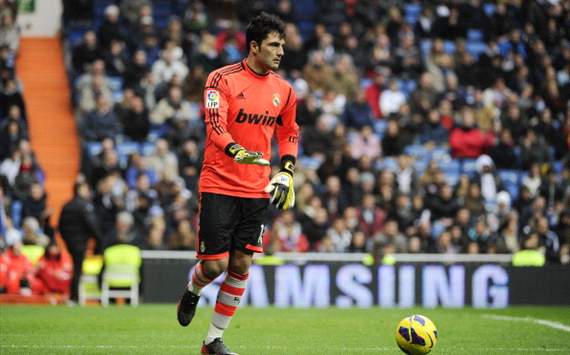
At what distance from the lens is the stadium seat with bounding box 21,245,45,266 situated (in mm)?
19328

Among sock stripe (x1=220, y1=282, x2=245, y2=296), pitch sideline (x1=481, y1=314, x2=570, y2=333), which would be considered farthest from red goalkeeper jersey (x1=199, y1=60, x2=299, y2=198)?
pitch sideline (x1=481, y1=314, x2=570, y2=333)

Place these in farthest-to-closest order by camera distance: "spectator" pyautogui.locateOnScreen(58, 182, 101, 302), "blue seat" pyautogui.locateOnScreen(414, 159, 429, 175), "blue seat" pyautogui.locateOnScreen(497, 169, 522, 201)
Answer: "blue seat" pyautogui.locateOnScreen(497, 169, 522, 201)
"blue seat" pyautogui.locateOnScreen(414, 159, 429, 175)
"spectator" pyautogui.locateOnScreen(58, 182, 101, 302)

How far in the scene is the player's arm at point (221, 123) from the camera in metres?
8.76

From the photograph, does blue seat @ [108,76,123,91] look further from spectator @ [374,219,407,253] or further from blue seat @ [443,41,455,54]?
blue seat @ [443,41,455,54]

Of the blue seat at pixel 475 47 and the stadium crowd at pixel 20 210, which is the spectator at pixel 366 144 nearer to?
the blue seat at pixel 475 47

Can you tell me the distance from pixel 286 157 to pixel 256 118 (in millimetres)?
413

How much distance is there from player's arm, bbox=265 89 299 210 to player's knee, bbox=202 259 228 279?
0.65 m

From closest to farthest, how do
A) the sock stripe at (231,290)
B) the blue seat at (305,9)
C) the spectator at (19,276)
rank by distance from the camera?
the sock stripe at (231,290)
the spectator at (19,276)
the blue seat at (305,9)

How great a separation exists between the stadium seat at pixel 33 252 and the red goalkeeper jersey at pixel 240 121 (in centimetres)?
1058

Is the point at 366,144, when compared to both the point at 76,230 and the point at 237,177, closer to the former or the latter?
the point at 76,230

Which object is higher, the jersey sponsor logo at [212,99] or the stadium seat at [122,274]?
the jersey sponsor logo at [212,99]

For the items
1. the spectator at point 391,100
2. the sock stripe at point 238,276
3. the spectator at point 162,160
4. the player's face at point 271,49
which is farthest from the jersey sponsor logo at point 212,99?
the spectator at point 391,100

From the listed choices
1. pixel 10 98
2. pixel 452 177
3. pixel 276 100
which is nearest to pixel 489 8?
pixel 452 177

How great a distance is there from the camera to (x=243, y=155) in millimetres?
8734
